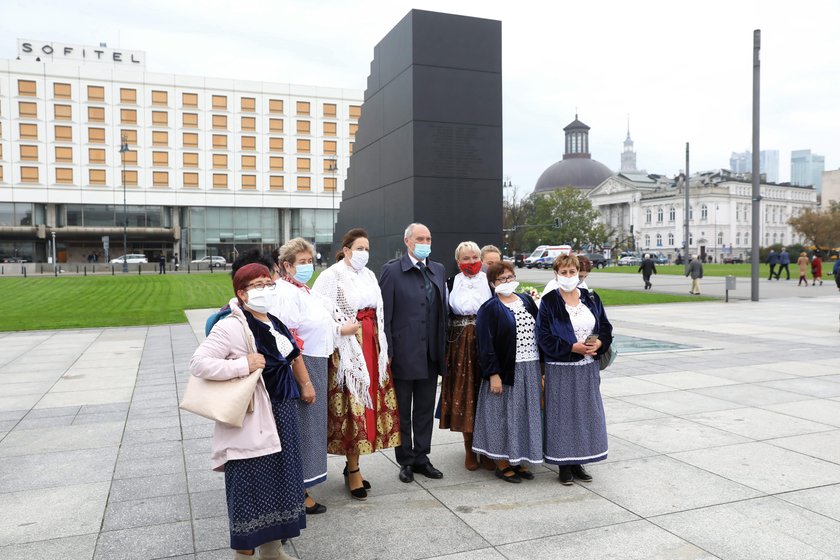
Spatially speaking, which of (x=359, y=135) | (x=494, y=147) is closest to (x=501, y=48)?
(x=494, y=147)

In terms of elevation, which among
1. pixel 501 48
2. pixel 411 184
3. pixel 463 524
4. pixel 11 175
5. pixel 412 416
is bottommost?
pixel 463 524

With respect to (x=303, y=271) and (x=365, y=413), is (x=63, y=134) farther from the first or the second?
(x=365, y=413)

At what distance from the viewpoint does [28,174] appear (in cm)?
6022

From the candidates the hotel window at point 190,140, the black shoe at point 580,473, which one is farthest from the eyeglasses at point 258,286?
the hotel window at point 190,140

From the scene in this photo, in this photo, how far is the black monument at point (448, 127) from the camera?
1270 cm

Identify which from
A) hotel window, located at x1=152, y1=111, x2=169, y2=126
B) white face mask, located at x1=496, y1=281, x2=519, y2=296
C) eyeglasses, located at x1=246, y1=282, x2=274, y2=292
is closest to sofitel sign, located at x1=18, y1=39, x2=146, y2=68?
hotel window, located at x1=152, y1=111, x2=169, y2=126

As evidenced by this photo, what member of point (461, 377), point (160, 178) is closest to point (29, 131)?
point (160, 178)

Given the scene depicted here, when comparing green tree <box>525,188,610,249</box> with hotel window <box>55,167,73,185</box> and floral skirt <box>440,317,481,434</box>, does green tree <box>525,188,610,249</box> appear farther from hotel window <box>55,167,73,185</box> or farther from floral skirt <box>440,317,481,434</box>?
floral skirt <box>440,317,481,434</box>

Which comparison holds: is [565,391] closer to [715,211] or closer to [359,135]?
[359,135]

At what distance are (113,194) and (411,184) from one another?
58.7 meters

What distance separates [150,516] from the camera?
4.37m

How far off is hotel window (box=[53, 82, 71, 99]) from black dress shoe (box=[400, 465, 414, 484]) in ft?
221

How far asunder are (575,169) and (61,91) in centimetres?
11105

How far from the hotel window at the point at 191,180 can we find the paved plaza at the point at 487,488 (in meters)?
59.5
